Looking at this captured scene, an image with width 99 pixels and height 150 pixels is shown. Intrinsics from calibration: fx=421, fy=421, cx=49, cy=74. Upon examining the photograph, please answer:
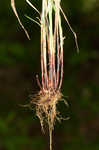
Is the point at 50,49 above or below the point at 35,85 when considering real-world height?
above

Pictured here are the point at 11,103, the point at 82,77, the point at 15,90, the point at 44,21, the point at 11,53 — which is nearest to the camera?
the point at 44,21

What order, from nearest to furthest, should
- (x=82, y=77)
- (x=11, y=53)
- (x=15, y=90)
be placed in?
(x=11, y=53) < (x=15, y=90) < (x=82, y=77)

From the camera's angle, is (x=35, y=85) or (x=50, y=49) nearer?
(x=50, y=49)

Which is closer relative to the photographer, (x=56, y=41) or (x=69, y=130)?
(x=56, y=41)

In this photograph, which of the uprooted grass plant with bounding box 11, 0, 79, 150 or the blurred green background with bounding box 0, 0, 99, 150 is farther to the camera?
the blurred green background with bounding box 0, 0, 99, 150

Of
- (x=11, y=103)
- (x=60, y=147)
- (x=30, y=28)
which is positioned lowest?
(x=60, y=147)

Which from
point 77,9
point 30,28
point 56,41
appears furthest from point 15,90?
point 56,41

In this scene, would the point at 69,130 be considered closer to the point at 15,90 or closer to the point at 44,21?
the point at 15,90

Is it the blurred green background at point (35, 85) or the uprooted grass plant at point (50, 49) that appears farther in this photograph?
the blurred green background at point (35, 85)
